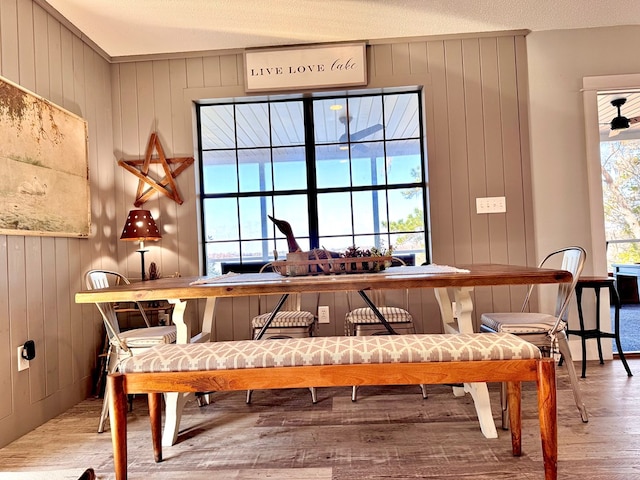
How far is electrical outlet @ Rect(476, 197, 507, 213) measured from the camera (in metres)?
3.35

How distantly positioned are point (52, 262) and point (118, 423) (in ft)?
4.90

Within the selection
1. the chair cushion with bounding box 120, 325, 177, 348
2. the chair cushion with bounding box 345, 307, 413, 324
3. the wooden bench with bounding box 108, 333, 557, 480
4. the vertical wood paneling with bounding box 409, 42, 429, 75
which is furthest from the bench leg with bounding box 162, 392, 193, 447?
the vertical wood paneling with bounding box 409, 42, 429, 75

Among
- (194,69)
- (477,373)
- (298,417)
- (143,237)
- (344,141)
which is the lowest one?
(298,417)

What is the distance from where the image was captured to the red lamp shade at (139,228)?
3.04 m

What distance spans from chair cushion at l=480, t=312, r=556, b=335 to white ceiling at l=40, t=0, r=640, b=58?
2012 millimetres

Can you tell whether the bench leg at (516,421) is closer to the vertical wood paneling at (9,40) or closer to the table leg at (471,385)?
the table leg at (471,385)

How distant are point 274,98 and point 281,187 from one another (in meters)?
0.69

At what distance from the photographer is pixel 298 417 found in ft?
7.81

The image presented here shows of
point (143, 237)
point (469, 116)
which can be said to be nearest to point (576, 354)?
point (469, 116)

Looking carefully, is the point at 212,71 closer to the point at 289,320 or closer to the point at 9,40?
the point at 9,40

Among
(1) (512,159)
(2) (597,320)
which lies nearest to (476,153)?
(1) (512,159)

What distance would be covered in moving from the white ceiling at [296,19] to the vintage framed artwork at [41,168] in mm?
713

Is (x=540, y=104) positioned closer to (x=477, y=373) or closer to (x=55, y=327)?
(x=477, y=373)

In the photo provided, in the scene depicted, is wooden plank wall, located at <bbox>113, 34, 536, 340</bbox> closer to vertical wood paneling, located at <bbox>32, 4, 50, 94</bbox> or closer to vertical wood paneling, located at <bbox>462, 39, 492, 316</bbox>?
vertical wood paneling, located at <bbox>462, 39, 492, 316</bbox>
